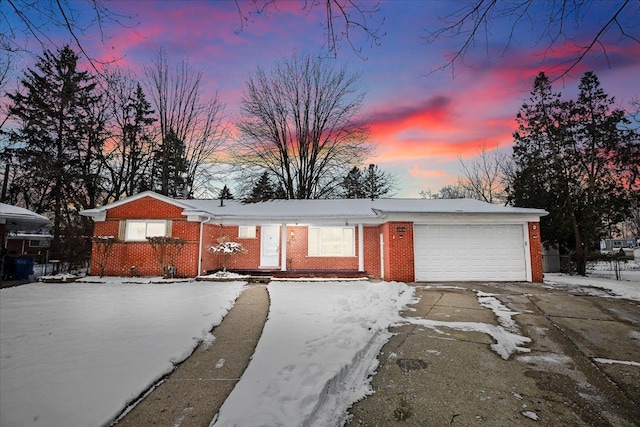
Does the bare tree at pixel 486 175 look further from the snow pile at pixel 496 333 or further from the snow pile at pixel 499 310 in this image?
the snow pile at pixel 496 333

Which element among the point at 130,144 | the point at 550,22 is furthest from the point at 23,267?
the point at 550,22

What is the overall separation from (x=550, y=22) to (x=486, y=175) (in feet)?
84.1

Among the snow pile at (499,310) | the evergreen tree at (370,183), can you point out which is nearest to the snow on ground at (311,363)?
the snow pile at (499,310)

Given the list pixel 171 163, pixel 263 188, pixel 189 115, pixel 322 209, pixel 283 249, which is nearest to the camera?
pixel 283 249

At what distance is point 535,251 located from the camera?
11.7 metres

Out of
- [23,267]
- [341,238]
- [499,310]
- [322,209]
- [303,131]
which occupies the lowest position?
[499,310]

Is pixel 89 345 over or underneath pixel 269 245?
underneath

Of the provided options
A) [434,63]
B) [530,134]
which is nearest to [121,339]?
[434,63]

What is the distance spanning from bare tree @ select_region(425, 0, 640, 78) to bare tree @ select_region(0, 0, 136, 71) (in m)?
2.83

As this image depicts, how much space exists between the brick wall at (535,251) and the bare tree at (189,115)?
21051mm

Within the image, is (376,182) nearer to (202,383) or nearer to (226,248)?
(226,248)

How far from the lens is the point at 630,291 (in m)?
Result: 8.91

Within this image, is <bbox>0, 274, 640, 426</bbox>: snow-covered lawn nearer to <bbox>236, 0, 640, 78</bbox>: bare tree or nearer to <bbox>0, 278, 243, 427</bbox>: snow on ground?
<bbox>0, 278, 243, 427</bbox>: snow on ground

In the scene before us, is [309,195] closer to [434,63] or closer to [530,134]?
[530,134]
